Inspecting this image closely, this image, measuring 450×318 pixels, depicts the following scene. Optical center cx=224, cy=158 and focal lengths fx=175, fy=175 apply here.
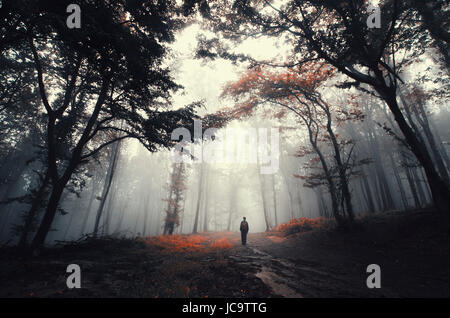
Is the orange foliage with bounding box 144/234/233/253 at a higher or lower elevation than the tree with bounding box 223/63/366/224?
lower

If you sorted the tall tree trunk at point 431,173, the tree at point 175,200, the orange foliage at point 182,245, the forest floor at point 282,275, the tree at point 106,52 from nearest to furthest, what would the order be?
the forest floor at point 282,275 → the tree at point 106,52 → the tall tree trunk at point 431,173 → the orange foliage at point 182,245 → the tree at point 175,200

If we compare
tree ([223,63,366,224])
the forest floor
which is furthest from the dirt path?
tree ([223,63,366,224])

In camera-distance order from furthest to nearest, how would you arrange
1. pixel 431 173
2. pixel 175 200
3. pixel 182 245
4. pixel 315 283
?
pixel 175 200 < pixel 182 245 < pixel 431 173 < pixel 315 283

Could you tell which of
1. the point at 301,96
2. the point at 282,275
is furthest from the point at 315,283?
the point at 301,96

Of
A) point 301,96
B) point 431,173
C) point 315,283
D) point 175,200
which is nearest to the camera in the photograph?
point 315,283

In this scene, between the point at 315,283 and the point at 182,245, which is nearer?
the point at 315,283

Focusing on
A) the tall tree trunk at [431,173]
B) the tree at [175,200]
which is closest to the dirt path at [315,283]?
the tall tree trunk at [431,173]

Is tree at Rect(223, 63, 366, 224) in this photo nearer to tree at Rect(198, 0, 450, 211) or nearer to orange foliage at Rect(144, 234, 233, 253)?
tree at Rect(198, 0, 450, 211)

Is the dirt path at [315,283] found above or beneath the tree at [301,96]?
beneath

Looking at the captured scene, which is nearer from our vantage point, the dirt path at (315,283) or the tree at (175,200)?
the dirt path at (315,283)

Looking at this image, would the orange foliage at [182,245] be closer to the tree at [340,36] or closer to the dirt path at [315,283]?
the dirt path at [315,283]

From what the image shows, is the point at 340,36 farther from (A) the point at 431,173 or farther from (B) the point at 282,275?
(B) the point at 282,275
